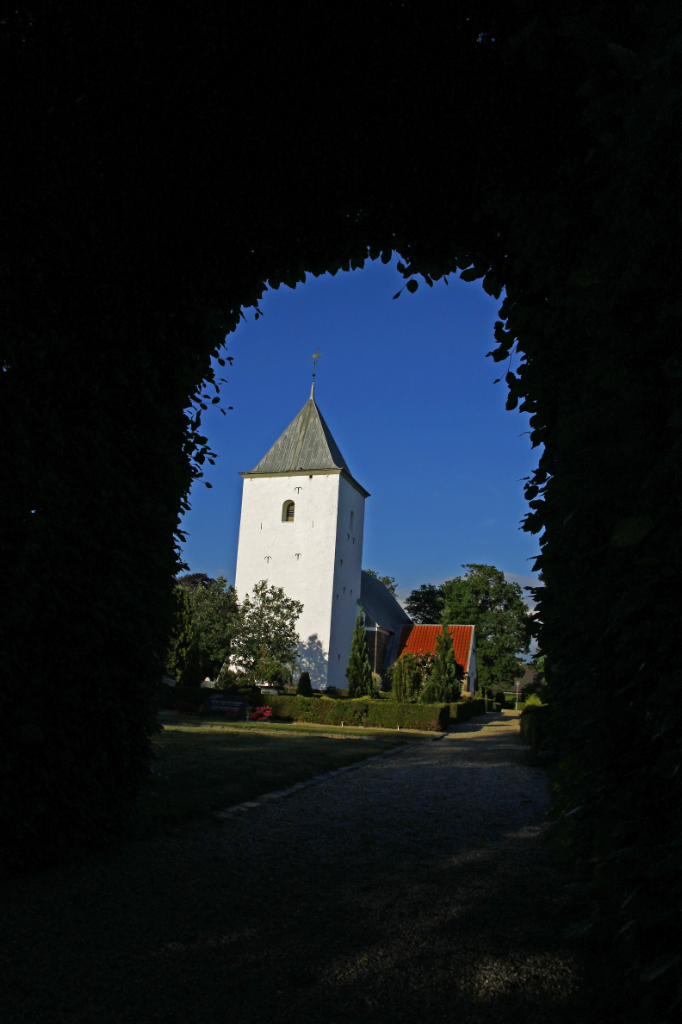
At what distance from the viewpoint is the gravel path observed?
250 centimetres

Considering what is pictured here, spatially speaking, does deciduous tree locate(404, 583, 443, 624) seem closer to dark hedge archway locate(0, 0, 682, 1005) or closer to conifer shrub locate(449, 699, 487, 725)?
conifer shrub locate(449, 699, 487, 725)

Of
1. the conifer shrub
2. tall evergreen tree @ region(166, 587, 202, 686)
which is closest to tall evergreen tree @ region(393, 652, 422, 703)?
the conifer shrub

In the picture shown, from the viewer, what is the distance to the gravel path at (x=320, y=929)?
2504 millimetres

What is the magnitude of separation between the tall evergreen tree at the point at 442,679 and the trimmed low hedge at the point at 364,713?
4045mm

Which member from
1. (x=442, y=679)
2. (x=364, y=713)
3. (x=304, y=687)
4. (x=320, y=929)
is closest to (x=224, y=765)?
(x=320, y=929)

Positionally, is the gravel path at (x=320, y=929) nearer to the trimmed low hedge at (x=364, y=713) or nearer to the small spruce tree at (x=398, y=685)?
the trimmed low hedge at (x=364, y=713)

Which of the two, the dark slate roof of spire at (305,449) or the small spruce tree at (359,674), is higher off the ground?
the dark slate roof of spire at (305,449)

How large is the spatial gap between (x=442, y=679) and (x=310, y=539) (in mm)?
12579

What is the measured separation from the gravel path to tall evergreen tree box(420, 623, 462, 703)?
20544mm

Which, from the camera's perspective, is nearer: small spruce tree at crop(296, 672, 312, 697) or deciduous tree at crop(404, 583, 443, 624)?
small spruce tree at crop(296, 672, 312, 697)

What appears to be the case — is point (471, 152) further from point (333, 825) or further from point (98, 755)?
point (333, 825)

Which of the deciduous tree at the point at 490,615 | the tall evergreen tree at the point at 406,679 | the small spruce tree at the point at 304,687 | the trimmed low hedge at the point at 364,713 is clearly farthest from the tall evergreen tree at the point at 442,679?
the deciduous tree at the point at 490,615

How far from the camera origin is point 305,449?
37.7 metres

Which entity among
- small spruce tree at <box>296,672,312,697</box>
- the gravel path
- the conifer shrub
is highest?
the gravel path
